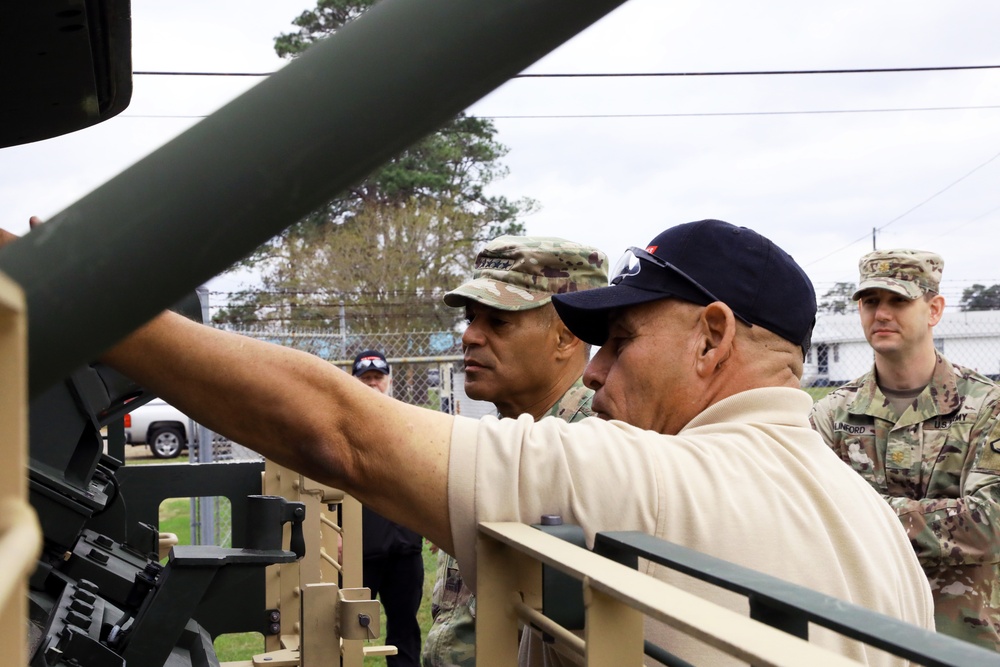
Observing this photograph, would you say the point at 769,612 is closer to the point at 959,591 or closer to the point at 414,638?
the point at 959,591

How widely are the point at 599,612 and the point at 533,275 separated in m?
1.94

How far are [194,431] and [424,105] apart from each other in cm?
1017

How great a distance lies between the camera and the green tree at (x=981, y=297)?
1082 centimetres

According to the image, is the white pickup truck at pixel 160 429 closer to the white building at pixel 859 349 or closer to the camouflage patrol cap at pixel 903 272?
the white building at pixel 859 349

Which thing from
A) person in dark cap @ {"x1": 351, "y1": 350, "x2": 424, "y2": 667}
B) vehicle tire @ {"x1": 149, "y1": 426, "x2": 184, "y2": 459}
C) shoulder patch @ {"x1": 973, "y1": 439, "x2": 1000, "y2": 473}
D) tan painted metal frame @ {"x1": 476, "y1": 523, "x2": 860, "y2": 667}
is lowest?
vehicle tire @ {"x1": 149, "y1": 426, "x2": 184, "y2": 459}

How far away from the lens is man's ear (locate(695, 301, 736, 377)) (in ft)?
5.90

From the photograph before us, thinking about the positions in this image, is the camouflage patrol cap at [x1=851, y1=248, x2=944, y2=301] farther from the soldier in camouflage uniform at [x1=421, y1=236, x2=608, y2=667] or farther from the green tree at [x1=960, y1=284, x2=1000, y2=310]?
the green tree at [x1=960, y1=284, x2=1000, y2=310]

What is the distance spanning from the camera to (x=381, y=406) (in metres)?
1.43

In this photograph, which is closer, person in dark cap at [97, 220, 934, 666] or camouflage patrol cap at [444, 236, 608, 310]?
person in dark cap at [97, 220, 934, 666]

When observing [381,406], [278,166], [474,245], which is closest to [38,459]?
[381,406]

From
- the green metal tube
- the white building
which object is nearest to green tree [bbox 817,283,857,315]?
the white building

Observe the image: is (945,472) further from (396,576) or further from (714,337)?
(396,576)

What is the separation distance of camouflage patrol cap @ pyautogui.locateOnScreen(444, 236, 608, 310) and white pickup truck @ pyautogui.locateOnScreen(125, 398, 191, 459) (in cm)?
1790

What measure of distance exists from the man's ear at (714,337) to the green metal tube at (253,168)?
1249 millimetres
